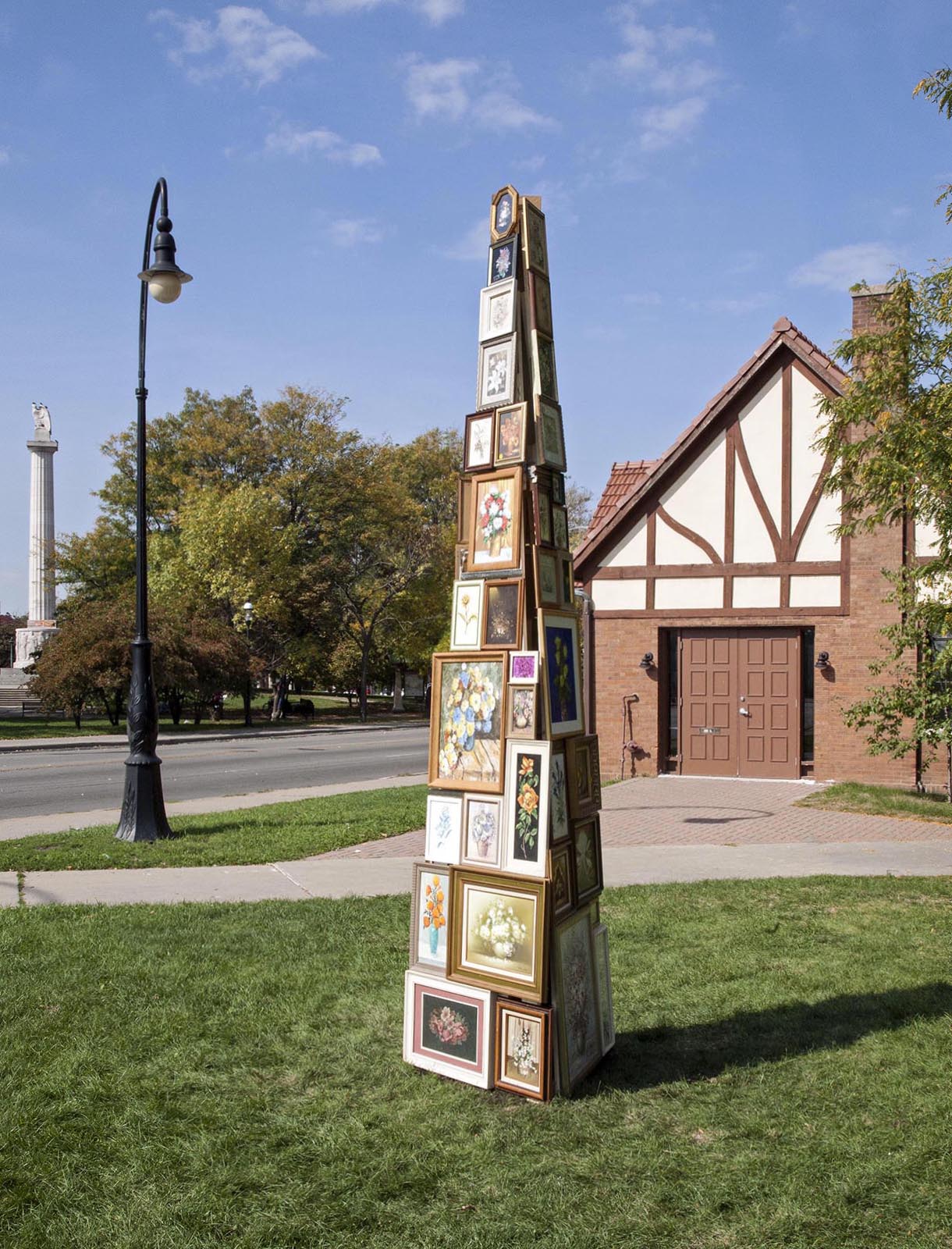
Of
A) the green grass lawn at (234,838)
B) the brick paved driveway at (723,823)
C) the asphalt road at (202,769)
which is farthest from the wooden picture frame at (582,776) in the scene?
the asphalt road at (202,769)

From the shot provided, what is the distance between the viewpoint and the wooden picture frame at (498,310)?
4.93 meters

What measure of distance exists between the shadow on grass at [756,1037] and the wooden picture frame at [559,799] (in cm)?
109

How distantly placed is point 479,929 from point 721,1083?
1239 mm

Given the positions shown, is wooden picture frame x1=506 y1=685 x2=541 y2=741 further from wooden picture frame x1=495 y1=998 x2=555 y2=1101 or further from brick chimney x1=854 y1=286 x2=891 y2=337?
brick chimney x1=854 y1=286 x2=891 y2=337

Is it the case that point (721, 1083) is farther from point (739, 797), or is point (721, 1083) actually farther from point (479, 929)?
point (739, 797)

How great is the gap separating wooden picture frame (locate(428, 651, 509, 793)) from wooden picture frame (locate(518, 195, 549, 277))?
1855 millimetres

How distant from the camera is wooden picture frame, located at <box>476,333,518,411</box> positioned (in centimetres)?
489

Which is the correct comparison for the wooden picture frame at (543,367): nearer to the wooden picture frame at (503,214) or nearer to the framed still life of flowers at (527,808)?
the wooden picture frame at (503,214)

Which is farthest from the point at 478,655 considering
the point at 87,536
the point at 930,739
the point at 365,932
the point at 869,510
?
the point at 87,536

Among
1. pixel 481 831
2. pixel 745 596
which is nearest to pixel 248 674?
pixel 745 596

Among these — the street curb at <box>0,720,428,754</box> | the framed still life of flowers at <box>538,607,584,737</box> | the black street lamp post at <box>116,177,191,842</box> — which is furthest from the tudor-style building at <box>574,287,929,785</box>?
the street curb at <box>0,720,428,754</box>

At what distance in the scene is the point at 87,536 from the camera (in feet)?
160

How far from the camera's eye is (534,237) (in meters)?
5.06

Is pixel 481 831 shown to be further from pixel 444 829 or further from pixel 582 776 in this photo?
pixel 582 776
